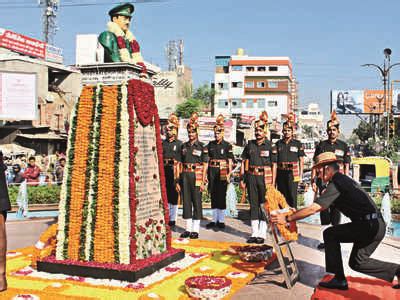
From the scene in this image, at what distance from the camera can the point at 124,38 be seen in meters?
6.95

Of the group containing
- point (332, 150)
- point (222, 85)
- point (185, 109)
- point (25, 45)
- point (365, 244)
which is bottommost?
point (365, 244)

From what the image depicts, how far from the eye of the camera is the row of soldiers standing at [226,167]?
27.3 ft

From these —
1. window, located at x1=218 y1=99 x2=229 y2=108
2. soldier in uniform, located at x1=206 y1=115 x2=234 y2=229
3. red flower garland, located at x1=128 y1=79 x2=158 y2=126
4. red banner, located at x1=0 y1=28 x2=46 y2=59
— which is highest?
red banner, located at x1=0 y1=28 x2=46 y2=59

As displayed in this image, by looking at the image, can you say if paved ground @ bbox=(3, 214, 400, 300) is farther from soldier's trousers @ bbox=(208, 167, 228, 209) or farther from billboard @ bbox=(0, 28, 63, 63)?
billboard @ bbox=(0, 28, 63, 63)

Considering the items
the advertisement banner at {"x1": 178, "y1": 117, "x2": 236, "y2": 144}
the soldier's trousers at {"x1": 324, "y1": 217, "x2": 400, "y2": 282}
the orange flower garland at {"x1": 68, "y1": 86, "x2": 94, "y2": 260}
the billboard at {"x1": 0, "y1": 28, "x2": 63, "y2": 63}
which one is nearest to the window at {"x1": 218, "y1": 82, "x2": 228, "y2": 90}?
the advertisement banner at {"x1": 178, "y1": 117, "x2": 236, "y2": 144}

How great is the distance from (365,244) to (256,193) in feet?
11.3

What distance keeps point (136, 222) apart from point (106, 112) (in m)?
1.45

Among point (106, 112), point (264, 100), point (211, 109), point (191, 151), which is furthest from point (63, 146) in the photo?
point (264, 100)

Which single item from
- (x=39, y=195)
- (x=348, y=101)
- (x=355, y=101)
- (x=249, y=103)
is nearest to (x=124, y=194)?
(x=39, y=195)

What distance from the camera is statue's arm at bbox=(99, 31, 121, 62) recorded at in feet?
22.2

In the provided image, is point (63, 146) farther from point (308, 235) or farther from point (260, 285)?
point (260, 285)

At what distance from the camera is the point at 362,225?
16.4 feet

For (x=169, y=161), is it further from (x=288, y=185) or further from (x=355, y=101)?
(x=355, y=101)

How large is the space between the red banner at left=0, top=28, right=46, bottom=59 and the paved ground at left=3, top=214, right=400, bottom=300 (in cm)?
2340
